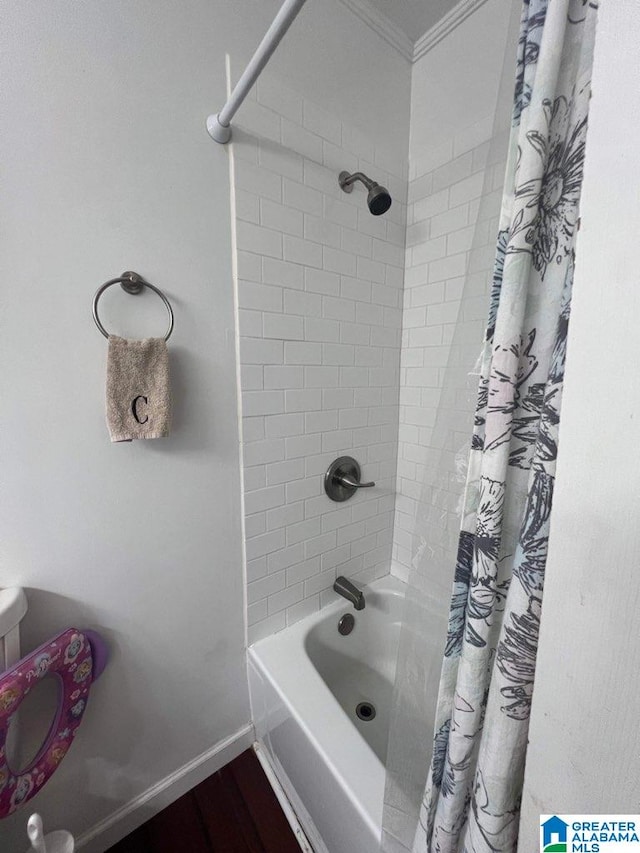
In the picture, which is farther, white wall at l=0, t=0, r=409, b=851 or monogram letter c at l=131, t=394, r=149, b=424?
monogram letter c at l=131, t=394, r=149, b=424

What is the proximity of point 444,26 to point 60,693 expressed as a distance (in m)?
2.44

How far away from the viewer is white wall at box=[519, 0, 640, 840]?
253mm

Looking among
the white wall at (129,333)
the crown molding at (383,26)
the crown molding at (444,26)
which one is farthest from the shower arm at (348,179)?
the crown molding at (444,26)

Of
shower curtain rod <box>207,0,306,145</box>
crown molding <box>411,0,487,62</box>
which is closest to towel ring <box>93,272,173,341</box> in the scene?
shower curtain rod <box>207,0,306,145</box>

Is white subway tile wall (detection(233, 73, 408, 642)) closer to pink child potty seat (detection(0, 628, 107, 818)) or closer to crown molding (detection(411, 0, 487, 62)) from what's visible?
crown molding (detection(411, 0, 487, 62))

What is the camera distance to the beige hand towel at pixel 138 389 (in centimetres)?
78

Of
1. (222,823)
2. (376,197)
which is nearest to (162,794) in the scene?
(222,823)

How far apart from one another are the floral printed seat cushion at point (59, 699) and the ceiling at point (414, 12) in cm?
218

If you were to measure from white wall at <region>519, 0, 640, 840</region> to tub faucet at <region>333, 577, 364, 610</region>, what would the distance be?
1.01 metres

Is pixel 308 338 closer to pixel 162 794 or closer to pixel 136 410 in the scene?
pixel 136 410

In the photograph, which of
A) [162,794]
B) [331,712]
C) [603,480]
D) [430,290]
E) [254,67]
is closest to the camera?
[603,480]

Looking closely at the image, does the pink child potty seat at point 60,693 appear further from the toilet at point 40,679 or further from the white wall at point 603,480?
the white wall at point 603,480

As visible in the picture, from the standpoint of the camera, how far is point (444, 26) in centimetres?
115

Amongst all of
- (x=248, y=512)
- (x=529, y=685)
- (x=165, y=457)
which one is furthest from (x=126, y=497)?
(x=529, y=685)
